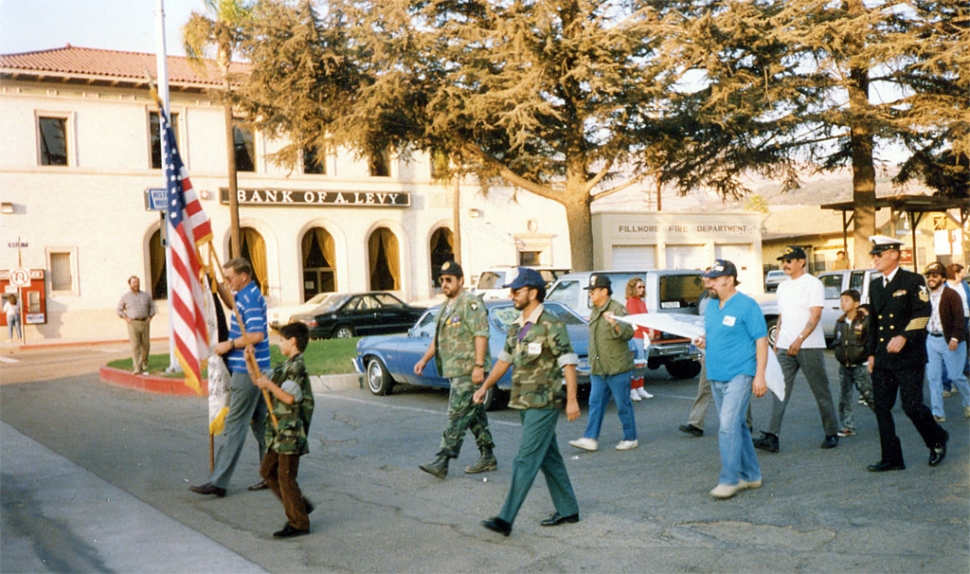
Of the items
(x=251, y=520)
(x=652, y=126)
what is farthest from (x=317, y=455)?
(x=652, y=126)

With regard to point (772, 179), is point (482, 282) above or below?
below

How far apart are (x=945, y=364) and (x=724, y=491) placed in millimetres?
4490

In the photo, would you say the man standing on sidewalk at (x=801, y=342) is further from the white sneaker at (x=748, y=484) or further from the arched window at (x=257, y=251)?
the arched window at (x=257, y=251)

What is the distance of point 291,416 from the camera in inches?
231

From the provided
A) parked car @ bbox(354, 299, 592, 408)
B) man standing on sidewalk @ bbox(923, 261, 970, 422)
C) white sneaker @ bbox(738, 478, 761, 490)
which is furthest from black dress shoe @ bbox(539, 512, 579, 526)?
man standing on sidewalk @ bbox(923, 261, 970, 422)

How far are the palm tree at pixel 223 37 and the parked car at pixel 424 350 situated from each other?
12.4 m

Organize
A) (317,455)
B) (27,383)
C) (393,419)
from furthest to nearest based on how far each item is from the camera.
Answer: (27,383) → (393,419) → (317,455)

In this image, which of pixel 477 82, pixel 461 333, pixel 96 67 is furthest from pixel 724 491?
pixel 96 67

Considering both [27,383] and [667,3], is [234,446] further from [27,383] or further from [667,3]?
[667,3]

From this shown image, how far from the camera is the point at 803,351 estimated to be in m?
7.98

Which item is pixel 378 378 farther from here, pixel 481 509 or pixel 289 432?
pixel 289 432

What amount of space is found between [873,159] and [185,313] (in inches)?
873

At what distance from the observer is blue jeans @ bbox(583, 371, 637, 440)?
852 centimetres

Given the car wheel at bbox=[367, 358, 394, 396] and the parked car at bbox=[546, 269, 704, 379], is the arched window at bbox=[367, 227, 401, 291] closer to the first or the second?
the parked car at bbox=[546, 269, 704, 379]
